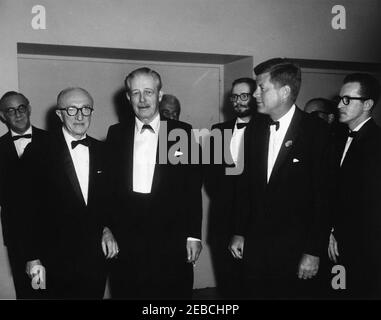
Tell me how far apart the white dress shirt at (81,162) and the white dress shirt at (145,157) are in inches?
10.5

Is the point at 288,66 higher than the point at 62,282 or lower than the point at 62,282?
higher

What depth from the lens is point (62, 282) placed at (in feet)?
9.30

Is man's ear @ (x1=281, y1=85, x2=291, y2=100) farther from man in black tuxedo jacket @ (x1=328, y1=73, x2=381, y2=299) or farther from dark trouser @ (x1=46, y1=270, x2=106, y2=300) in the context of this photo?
dark trouser @ (x1=46, y1=270, x2=106, y2=300)

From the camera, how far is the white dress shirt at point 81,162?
2.82m

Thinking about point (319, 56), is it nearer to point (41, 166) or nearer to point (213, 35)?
point (213, 35)

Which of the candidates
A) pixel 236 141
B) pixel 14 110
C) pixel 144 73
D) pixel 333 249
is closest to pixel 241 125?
pixel 236 141

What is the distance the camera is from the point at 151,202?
283 centimetres

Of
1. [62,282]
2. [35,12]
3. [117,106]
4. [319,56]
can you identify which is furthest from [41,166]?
[319,56]

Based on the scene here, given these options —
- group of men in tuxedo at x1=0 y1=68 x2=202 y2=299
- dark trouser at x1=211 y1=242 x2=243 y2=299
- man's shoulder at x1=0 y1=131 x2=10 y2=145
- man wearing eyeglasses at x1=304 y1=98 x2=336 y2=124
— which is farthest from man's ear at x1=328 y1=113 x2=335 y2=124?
man's shoulder at x1=0 y1=131 x2=10 y2=145

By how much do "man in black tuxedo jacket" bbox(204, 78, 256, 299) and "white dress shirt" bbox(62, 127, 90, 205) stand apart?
96cm

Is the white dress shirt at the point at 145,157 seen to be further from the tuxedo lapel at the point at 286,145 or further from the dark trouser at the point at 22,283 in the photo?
the dark trouser at the point at 22,283

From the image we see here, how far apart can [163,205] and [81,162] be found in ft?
1.72

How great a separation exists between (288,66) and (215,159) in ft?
4.24

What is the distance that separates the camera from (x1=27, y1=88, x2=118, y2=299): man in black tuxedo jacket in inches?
108
